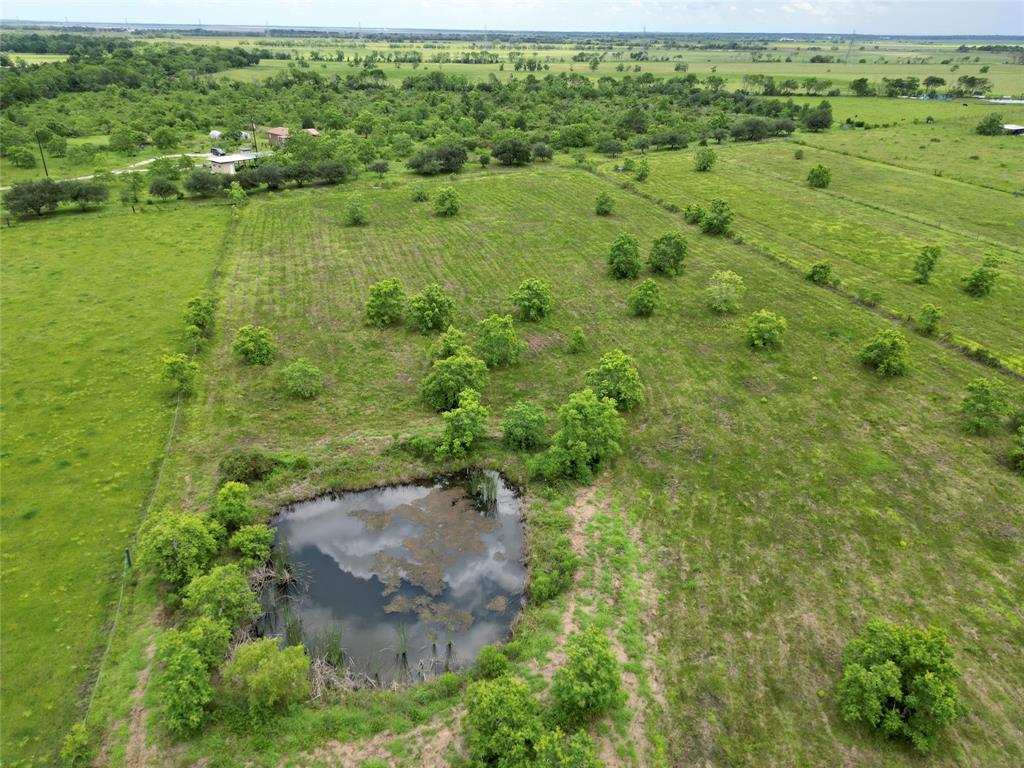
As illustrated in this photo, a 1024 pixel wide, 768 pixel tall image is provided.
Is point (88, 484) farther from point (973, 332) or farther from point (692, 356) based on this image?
point (973, 332)

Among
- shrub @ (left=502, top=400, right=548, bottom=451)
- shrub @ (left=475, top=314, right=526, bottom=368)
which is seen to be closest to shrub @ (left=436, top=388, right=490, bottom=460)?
shrub @ (left=502, top=400, right=548, bottom=451)

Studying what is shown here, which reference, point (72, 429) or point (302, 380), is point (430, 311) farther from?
point (72, 429)

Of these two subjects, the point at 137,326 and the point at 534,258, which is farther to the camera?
the point at 534,258

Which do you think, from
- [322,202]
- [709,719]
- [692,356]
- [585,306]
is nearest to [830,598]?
[709,719]

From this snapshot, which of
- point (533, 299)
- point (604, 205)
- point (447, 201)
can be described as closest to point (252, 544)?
point (533, 299)

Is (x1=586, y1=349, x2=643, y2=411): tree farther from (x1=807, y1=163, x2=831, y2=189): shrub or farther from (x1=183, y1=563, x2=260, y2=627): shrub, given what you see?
(x1=807, y1=163, x2=831, y2=189): shrub

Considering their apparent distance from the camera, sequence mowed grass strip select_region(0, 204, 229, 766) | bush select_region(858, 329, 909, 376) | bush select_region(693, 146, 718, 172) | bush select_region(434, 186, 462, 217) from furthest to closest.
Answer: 1. bush select_region(693, 146, 718, 172)
2. bush select_region(434, 186, 462, 217)
3. bush select_region(858, 329, 909, 376)
4. mowed grass strip select_region(0, 204, 229, 766)

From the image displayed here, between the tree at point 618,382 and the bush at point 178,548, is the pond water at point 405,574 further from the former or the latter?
the tree at point 618,382
